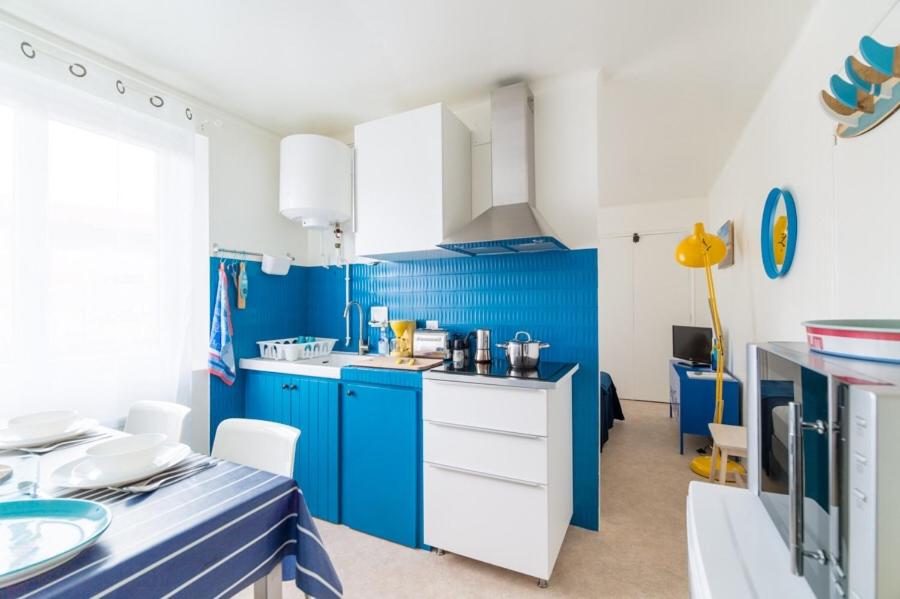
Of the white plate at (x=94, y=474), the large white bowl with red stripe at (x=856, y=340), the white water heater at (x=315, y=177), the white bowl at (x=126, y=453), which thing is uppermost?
the white water heater at (x=315, y=177)

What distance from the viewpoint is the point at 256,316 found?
2842 mm

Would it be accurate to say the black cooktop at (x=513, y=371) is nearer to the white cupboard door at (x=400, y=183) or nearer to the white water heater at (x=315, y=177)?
the white cupboard door at (x=400, y=183)

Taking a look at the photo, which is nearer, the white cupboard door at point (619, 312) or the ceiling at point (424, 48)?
the ceiling at point (424, 48)

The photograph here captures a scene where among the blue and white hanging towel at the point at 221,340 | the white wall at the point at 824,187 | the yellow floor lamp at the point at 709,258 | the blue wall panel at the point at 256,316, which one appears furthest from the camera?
the yellow floor lamp at the point at 709,258

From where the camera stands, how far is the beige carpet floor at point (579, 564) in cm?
173

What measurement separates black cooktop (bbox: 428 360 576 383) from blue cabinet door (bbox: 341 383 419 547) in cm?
30

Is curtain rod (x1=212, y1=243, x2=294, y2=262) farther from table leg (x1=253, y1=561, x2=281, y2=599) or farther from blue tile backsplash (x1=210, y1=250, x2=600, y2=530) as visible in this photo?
table leg (x1=253, y1=561, x2=281, y2=599)

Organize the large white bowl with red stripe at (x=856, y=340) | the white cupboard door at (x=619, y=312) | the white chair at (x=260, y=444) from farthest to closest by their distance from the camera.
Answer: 1. the white cupboard door at (x=619, y=312)
2. the white chair at (x=260, y=444)
3. the large white bowl with red stripe at (x=856, y=340)

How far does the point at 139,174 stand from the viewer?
2.19m

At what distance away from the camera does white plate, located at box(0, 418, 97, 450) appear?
1.27m

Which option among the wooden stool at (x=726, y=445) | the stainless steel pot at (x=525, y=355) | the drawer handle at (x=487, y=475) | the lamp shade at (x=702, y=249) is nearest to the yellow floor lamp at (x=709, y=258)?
the lamp shade at (x=702, y=249)

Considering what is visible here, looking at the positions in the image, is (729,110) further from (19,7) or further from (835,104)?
(19,7)

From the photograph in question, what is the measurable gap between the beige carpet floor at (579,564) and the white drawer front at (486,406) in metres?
0.72

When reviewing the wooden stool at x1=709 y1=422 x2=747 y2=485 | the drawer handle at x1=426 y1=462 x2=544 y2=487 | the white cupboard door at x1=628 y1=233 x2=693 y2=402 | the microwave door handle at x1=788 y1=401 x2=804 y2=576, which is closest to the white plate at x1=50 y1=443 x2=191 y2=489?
→ the drawer handle at x1=426 y1=462 x2=544 y2=487
